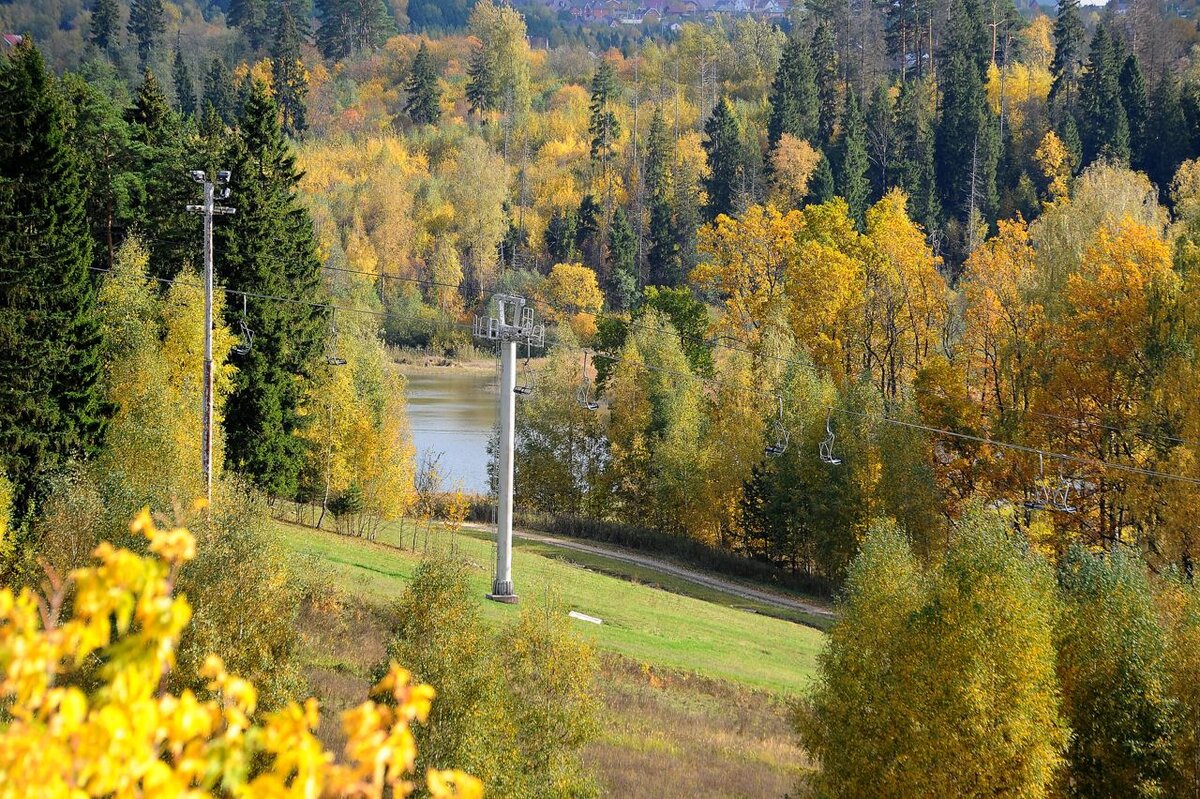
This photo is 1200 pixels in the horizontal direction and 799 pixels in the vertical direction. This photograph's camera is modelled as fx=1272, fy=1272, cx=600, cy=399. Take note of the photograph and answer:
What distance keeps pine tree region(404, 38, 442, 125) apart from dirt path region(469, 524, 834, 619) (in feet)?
335

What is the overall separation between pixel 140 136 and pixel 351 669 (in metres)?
29.9

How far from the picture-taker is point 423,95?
15375cm

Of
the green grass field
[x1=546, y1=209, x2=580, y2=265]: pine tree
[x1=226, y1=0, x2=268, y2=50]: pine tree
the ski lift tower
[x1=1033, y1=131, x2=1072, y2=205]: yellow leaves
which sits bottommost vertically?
the green grass field

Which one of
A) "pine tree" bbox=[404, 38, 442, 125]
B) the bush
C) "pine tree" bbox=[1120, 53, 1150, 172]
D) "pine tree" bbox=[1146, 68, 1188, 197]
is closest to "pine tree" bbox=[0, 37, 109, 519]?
the bush

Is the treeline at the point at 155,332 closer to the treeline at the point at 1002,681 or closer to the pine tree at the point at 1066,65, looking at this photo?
the treeline at the point at 1002,681

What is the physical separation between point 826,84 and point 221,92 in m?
65.0

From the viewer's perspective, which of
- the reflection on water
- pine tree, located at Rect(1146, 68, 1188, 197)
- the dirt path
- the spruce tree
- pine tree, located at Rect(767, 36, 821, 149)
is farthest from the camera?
pine tree, located at Rect(767, 36, 821, 149)

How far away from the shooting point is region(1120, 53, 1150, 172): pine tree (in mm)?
106438

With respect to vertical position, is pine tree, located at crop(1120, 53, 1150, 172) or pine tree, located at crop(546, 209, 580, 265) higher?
pine tree, located at crop(1120, 53, 1150, 172)

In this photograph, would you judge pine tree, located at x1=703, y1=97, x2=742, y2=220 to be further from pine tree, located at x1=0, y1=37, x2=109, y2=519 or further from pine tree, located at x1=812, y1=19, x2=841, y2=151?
pine tree, located at x1=0, y1=37, x2=109, y2=519

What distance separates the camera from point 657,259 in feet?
388

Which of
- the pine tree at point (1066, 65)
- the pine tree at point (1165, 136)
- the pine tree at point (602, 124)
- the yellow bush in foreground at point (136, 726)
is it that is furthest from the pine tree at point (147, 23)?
the yellow bush in foreground at point (136, 726)

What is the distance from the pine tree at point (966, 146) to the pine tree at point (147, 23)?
107 m

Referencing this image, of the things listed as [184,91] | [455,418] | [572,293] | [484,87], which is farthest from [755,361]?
[184,91]
